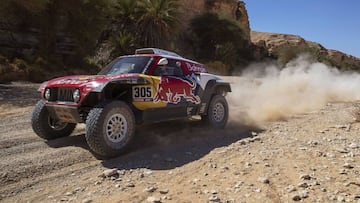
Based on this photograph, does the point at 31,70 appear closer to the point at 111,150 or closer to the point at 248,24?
A: the point at 111,150

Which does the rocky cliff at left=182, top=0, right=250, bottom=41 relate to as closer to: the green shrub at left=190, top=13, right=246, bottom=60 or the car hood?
the green shrub at left=190, top=13, right=246, bottom=60

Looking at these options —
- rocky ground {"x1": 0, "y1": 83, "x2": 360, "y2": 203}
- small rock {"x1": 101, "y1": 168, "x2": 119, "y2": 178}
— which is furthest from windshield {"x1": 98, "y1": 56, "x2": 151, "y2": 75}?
small rock {"x1": 101, "y1": 168, "x2": 119, "y2": 178}

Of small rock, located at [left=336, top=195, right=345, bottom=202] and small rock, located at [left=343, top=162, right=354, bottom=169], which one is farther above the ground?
small rock, located at [left=343, top=162, right=354, bottom=169]

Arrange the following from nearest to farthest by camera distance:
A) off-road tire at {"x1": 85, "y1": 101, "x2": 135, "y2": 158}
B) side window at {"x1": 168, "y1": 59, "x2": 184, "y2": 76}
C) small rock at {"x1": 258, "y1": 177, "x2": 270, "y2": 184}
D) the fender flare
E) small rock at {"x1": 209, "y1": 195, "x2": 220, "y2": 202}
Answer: small rock at {"x1": 209, "y1": 195, "x2": 220, "y2": 202} → small rock at {"x1": 258, "y1": 177, "x2": 270, "y2": 184} → off-road tire at {"x1": 85, "y1": 101, "x2": 135, "y2": 158} → side window at {"x1": 168, "y1": 59, "x2": 184, "y2": 76} → the fender flare

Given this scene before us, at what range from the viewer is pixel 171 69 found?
695cm

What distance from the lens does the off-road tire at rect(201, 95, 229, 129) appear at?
312 inches

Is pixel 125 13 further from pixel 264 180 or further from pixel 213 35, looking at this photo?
pixel 264 180

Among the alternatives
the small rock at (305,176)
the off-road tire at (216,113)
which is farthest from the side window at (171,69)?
the small rock at (305,176)

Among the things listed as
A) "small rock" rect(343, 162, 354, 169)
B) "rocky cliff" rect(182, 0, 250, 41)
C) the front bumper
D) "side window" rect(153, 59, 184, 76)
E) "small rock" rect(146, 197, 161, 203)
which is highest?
"rocky cliff" rect(182, 0, 250, 41)

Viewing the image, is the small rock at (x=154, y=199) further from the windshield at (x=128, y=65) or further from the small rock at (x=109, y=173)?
the windshield at (x=128, y=65)

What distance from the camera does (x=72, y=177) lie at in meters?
4.86

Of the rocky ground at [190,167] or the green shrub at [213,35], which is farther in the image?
the green shrub at [213,35]

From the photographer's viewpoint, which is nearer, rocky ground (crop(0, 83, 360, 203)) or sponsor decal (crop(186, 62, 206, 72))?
rocky ground (crop(0, 83, 360, 203))

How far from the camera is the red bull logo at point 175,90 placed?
6.30 metres
